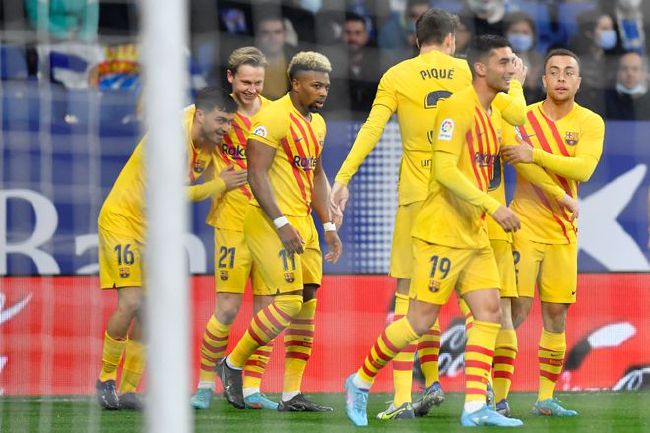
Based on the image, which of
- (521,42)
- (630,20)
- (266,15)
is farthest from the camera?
(521,42)

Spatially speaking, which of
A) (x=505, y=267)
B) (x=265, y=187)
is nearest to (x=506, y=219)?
(x=505, y=267)

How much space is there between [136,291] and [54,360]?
151cm

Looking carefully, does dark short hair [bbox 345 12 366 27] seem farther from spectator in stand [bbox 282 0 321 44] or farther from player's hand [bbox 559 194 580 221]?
player's hand [bbox 559 194 580 221]

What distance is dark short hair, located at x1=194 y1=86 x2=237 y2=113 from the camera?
772 cm

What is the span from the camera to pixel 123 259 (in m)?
7.67

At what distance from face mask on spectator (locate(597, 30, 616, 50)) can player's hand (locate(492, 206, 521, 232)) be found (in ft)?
8.77

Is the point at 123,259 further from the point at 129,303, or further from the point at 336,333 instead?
the point at 336,333

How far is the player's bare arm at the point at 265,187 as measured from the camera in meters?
7.25

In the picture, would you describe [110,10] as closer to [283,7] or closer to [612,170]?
[283,7]

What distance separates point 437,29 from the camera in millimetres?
7102

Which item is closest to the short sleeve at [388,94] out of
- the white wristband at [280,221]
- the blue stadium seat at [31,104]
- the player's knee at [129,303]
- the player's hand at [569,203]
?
the white wristband at [280,221]

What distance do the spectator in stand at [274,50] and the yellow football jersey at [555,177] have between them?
1.54 metres

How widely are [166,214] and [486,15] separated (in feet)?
16.5

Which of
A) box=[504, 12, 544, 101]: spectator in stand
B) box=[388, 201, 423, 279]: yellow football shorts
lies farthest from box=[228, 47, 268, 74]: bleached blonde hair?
box=[504, 12, 544, 101]: spectator in stand
